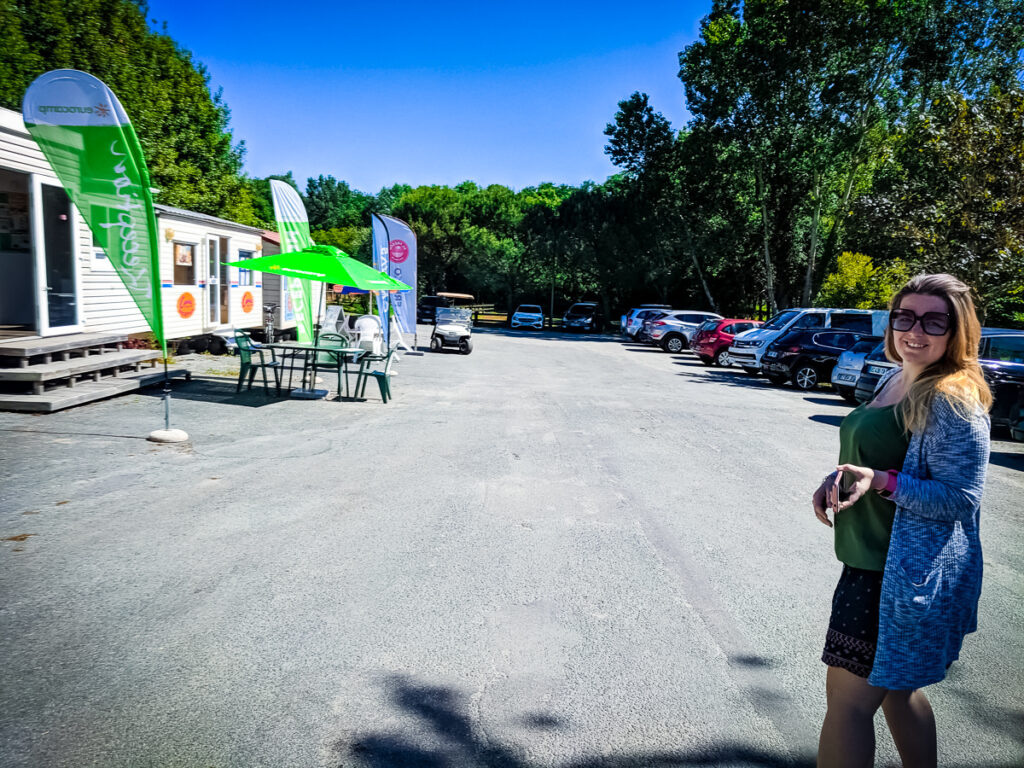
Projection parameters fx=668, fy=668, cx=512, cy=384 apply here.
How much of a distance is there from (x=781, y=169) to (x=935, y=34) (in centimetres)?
743

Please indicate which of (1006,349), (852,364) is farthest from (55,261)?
(1006,349)

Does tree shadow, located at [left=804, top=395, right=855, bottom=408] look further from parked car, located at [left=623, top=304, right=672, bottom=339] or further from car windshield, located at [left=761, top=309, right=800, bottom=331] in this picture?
parked car, located at [left=623, top=304, right=672, bottom=339]

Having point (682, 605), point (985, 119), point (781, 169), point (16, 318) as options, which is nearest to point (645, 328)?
point (781, 169)

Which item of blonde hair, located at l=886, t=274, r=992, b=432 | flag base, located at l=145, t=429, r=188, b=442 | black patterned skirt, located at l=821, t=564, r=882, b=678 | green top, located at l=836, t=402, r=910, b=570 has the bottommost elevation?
flag base, located at l=145, t=429, r=188, b=442

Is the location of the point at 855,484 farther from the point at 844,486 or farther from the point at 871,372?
the point at 871,372

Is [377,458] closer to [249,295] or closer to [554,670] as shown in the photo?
[554,670]

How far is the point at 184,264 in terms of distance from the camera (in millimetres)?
15953

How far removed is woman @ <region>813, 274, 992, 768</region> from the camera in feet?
6.75

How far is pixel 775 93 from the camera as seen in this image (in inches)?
1137

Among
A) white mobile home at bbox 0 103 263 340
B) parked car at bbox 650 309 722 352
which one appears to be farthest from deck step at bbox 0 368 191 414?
parked car at bbox 650 309 722 352

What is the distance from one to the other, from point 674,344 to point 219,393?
1970 cm

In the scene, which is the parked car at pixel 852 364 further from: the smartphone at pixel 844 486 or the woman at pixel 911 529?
the smartphone at pixel 844 486

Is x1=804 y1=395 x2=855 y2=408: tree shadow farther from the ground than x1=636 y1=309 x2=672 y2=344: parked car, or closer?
closer

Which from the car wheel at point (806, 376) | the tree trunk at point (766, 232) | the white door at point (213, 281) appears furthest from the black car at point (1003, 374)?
the tree trunk at point (766, 232)
